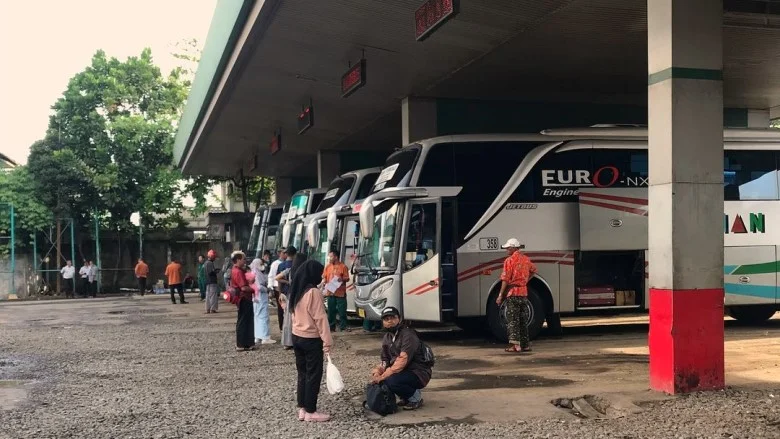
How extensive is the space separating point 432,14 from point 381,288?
17.7 feet

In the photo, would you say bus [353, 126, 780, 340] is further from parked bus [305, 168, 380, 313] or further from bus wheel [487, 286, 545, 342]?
parked bus [305, 168, 380, 313]

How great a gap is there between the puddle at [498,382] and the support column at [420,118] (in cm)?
790

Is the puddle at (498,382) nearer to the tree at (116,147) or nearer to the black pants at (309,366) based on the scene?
the black pants at (309,366)

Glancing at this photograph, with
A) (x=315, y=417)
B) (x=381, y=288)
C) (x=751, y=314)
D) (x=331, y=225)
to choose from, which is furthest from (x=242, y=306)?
(x=751, y=314)

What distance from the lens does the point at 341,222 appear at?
18359 millimetres

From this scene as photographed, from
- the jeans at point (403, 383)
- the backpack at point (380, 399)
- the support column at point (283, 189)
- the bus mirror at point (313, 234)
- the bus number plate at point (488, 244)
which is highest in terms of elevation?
the support column at point (283, 189)

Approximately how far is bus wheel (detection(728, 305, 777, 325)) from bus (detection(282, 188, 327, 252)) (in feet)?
35.1

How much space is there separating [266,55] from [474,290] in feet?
18.9

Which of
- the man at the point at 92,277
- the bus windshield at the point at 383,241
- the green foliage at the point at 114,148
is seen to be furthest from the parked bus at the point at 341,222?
the green foliage at the point at 114,148

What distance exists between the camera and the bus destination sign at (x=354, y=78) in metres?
14.6

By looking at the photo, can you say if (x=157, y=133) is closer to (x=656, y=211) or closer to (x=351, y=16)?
(x=351, y=16)

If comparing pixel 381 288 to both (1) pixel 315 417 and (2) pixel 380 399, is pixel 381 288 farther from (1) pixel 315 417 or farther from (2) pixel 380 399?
(1) pixel 315 417

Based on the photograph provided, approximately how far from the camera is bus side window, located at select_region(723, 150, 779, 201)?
15406 mm

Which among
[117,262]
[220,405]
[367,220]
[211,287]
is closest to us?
[220,405]
